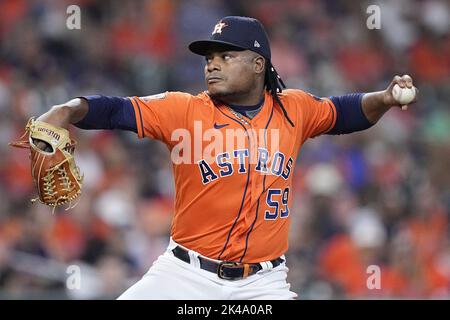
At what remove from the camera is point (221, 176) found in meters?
4.39

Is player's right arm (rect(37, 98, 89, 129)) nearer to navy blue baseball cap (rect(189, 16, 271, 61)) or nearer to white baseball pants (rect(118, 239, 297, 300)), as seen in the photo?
navy blue baseball cap (rect(189, 16, 271, 61))

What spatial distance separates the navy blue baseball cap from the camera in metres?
4.47

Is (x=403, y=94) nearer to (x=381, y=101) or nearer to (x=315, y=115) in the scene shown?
(x=381, y=101)

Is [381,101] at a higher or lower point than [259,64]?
lower

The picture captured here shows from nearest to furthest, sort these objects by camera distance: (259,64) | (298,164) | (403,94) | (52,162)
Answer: (52,162), (403,94), (259,64), (298,164)

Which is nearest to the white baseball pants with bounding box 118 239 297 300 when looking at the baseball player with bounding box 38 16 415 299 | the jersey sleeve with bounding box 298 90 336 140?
the baseball player with bounding box 38 16 415 299

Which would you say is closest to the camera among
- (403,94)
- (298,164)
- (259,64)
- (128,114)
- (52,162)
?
(52,162)

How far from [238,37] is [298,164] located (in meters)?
4.49

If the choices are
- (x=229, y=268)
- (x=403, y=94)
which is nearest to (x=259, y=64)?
(x=403, y=94)

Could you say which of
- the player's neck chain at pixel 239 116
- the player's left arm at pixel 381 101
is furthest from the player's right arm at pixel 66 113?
the player's left arm at pixel 381 101

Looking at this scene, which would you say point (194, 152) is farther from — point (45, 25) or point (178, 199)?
point (45, 25)

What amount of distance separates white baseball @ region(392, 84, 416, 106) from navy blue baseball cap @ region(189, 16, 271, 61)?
64 cm
